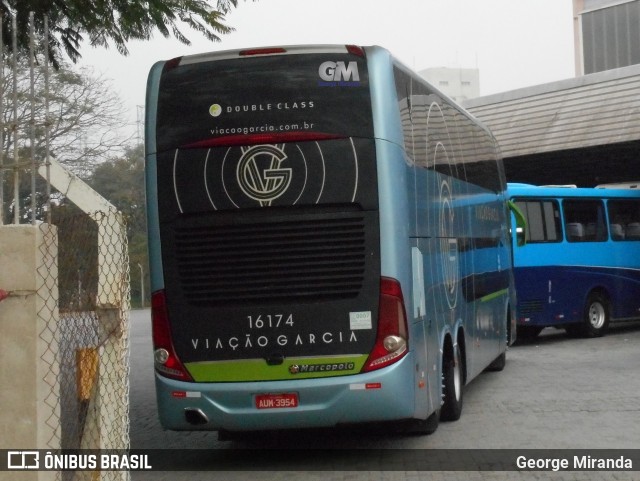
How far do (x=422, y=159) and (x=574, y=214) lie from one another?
12518mm

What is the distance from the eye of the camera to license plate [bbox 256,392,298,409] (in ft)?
32.4

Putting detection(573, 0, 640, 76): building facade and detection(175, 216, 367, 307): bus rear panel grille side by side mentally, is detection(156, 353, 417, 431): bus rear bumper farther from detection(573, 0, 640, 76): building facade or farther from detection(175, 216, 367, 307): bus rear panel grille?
detection(573, 0, 640, 76): building facade

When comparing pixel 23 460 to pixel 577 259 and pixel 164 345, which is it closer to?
pixel 164 345

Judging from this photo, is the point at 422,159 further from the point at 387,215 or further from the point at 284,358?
the point at 284,358

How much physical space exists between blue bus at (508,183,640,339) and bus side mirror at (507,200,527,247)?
21cm

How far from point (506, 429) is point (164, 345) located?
3689 mm

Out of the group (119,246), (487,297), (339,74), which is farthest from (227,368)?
(487,297)

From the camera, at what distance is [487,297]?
1614 cm

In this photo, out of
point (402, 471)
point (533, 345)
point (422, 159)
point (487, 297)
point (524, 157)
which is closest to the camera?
point (402, 471)

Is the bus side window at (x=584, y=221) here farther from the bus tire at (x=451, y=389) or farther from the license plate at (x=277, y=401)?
the license plate at (x=277, y=401)

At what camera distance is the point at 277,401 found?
390 inches

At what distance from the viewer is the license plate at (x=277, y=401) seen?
9.89m

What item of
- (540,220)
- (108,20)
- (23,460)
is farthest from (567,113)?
(23,460)

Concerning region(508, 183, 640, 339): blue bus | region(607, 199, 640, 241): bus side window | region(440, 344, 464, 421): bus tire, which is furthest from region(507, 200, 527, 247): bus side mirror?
region(440, 344, 464, 421): bus tire
